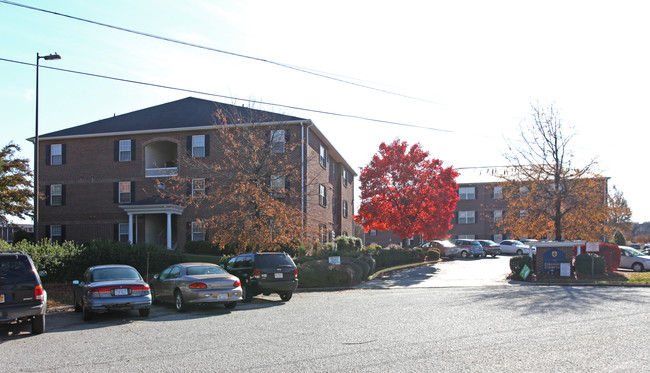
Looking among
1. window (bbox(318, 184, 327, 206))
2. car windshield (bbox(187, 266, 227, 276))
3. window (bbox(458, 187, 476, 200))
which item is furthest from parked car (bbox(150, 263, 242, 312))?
window (bbox(458, 187, 476, 200))

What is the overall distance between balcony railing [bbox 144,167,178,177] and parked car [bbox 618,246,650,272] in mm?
27188

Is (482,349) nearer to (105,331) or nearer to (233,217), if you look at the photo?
(105,331)

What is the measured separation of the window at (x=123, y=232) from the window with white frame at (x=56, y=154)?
256 inches

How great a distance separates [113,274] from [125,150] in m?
22.8

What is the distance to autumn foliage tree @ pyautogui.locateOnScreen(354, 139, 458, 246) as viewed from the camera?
Result: 34531mm

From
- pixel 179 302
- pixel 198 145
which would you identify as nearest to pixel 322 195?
pixel 198 145

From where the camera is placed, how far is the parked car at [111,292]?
12797 millimetres

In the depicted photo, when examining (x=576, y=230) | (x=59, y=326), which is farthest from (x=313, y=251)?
(x=59, y=326)

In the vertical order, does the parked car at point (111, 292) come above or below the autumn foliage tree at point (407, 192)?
below

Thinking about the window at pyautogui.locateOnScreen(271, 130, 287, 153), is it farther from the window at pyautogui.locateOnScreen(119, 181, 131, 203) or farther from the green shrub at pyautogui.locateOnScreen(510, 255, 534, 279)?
the green shrub at pyautogui.locateOnScreen(510, 255, 534, 279)

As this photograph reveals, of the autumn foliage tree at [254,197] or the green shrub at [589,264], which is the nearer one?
the autumn foliage tree at [254,197]

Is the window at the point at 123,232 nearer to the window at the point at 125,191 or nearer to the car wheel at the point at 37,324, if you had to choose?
the window at the point at 125,191

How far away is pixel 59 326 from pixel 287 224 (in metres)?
11.2

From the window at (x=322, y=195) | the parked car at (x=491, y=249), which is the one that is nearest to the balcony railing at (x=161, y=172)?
the window at (x=322, y=195)
